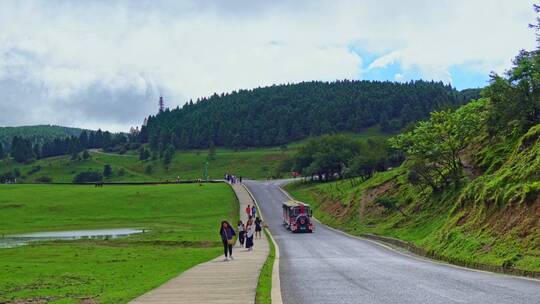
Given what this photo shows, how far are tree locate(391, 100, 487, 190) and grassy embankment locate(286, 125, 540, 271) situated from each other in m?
1.60

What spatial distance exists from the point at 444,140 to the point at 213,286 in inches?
1461

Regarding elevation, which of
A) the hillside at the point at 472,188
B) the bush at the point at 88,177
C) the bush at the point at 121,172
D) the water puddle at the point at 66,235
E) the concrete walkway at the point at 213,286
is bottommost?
the water puddle at the point at 66,235

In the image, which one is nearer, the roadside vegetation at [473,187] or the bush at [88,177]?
the roadside vegetation at [473,187]

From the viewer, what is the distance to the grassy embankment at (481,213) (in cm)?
2723

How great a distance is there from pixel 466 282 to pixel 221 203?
67019 millimetres

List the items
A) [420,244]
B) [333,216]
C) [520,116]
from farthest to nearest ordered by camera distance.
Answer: [333,216] < [520,116] < [420,244]

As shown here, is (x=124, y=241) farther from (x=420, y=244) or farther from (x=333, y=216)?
(x=333, y=216)

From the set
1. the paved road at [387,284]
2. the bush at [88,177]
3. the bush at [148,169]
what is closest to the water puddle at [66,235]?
the paved road at [387,284]

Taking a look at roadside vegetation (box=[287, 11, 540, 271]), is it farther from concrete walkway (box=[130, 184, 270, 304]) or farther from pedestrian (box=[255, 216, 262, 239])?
concrete walkway (box=[130, 184, 270, 304])

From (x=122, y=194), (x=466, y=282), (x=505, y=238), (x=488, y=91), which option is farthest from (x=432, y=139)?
(x=122, y=194)

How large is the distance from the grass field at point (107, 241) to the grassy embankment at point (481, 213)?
46.7 ft

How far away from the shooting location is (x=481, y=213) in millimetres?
33000

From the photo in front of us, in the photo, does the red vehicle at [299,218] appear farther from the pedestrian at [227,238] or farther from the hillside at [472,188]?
the pedestrian at [227,238]

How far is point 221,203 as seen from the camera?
84.9 meters
